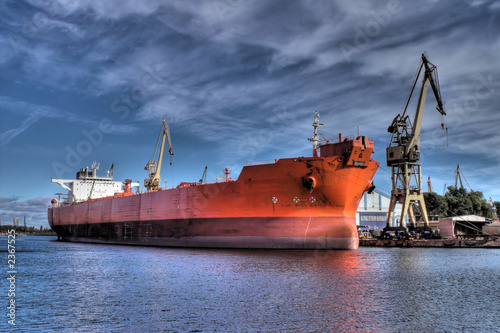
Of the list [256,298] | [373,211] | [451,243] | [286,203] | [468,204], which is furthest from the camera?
[373,211]

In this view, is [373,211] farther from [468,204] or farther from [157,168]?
[157,168]

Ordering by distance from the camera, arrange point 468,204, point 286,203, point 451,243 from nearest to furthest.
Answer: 1. point 286,203
2. point 451,243
3. point 468,204

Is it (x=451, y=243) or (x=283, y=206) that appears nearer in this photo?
(x=283, y=206)

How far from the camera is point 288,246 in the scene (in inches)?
983

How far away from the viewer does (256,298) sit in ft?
38.5

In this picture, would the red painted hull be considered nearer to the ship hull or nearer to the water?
the ship hull

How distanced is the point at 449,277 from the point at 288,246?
10.5 m

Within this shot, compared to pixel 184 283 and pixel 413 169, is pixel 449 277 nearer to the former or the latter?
pixel 184 283

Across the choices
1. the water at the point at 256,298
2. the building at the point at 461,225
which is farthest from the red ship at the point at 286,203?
the building at the point at 461,225

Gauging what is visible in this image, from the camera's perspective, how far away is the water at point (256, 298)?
918 centimetres

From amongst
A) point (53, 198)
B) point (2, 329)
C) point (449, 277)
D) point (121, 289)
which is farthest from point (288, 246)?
point (53, 198)

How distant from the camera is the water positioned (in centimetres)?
918

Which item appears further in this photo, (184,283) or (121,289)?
(184,283)

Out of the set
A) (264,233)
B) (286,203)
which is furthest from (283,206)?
(264,233)
